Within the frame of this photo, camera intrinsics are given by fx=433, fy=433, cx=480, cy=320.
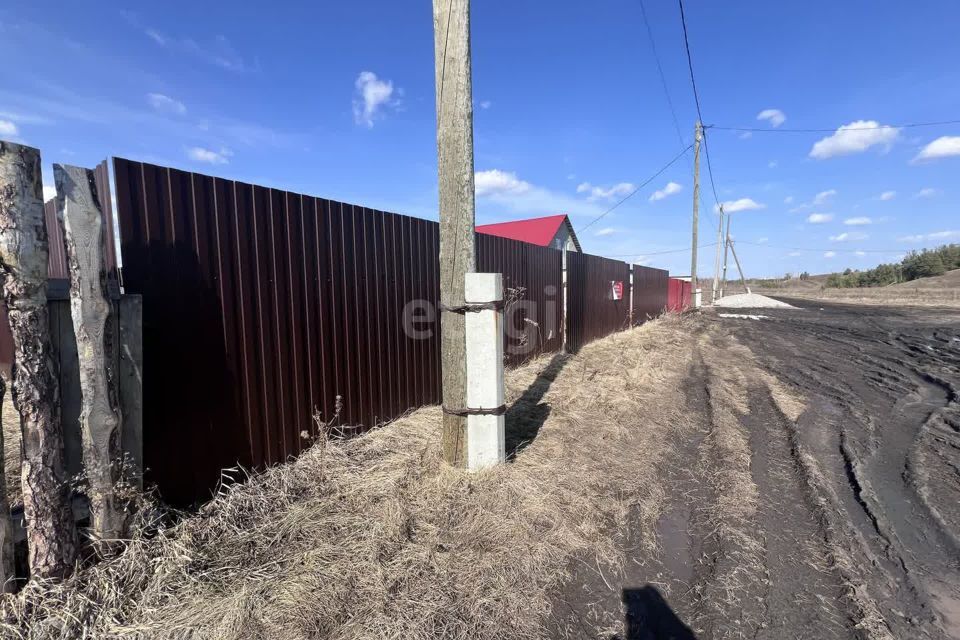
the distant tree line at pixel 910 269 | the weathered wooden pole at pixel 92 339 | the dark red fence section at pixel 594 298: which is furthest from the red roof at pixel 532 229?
the distant tree line at pixel 910 269

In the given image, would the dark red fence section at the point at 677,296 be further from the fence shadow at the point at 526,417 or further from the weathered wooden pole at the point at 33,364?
the weathered wooden pole at the point at 33,364

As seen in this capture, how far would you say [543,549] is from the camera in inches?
96.0

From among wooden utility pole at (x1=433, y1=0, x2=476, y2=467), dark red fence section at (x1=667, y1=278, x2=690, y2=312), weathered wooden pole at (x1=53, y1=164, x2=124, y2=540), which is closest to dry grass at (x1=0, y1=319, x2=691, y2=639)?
weathered wooden pole at (x1=53, y1=164, x2=124, y2=540)

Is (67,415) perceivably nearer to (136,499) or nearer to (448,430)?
(136,499)

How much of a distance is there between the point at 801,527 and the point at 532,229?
2505 centimetres

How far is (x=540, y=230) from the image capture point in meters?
26.3

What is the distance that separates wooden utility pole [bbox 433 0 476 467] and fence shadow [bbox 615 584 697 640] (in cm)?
149

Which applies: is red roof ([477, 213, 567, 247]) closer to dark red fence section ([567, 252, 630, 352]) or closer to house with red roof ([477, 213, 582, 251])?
house with red roof ([477, 213, 582, 251])

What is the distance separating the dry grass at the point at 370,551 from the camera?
183 centimetres

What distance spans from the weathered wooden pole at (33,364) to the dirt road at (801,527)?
2279mm

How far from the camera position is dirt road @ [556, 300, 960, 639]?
2.03 metres

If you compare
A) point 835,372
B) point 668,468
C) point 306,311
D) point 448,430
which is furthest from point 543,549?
point 835,372

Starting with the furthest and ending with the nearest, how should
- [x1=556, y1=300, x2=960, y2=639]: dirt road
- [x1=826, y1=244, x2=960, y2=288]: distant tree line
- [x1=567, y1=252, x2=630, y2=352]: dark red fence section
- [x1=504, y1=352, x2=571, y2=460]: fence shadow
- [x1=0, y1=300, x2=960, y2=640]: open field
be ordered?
1. [x1=826, y1=244, x2=960, y2=288]: distant tree line
2. [x1=567, y1=252, x2=630, y2=352]: dark red fence section
3. [x1=504, y1=352, x2=571, y2=460]: fence shadow
4. [x1=556, y1=300, x2=960, y2=639]: dirt road
5. [x1=0, y1=300, x2=960, y2=640]: open field

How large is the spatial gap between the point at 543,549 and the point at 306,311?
7.91ft
